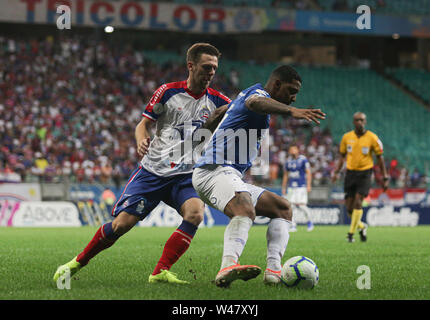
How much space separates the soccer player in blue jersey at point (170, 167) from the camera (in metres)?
6.73

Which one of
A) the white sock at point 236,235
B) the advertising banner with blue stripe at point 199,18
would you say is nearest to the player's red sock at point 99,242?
the white sock at point 236,235

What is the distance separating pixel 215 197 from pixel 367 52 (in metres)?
38.7

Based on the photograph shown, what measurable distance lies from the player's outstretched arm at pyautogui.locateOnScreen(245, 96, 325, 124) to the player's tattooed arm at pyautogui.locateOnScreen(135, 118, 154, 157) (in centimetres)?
114

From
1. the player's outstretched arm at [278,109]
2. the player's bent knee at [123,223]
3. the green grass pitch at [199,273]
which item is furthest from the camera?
the player's bent knee at [123,223]

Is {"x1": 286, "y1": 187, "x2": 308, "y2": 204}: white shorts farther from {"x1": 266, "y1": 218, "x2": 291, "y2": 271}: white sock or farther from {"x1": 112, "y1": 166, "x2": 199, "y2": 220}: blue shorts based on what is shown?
{"x1": 266, "y1": 218, "x2": 291, "y2": 271}: white sock

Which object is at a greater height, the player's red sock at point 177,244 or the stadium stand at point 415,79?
the stadium stand at point 415,79

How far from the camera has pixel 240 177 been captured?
631cm

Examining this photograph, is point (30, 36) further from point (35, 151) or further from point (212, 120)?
point (212, 120)

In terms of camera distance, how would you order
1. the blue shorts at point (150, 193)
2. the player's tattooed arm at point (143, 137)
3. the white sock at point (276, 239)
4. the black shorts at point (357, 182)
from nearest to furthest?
the white sock at point (276, 239) → the player's tattooed arm at point (143, 137) → the blue shorts at point (150, 193) → the black shorts at point (357, 182)

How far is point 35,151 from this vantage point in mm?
25047

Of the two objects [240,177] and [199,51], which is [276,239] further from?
[199,51]

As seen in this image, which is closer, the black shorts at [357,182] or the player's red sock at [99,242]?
the player's red sock at [99,242]

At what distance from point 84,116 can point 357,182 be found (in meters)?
16.5

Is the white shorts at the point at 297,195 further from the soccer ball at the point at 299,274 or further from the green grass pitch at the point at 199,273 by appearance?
the soccer ball at the point at 299,274
